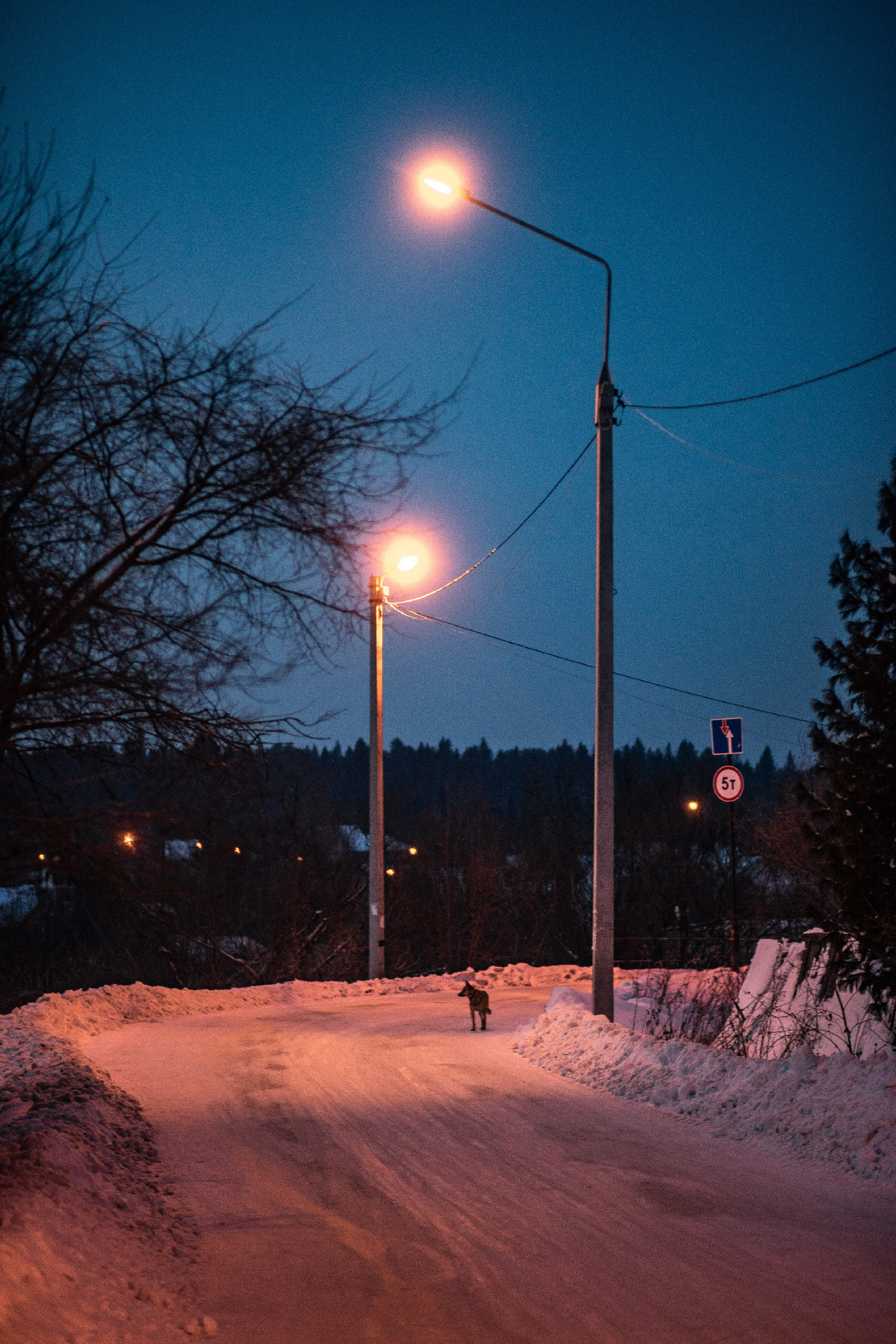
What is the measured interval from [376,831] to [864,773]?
13908mm

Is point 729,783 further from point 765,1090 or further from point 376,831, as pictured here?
point 765,1090

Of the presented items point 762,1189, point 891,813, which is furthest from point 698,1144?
point 891,813

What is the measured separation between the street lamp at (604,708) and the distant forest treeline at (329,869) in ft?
8.26

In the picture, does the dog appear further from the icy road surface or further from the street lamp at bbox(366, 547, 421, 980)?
the street lamp at bbox(366, 547, 421, 980)

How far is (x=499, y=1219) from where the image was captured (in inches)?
250

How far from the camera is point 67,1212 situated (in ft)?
18.5

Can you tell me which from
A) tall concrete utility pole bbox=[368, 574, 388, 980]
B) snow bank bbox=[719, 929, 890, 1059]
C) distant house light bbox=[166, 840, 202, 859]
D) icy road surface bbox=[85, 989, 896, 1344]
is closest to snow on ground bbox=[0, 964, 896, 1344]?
icy road surface bbox=[85, 989, 896, 1344]

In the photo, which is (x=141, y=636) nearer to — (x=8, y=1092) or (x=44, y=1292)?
(x=44, y=1292)

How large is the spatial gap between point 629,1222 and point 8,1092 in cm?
557

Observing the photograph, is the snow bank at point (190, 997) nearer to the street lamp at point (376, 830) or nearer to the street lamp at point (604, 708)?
the street lamp at point (376, 830)

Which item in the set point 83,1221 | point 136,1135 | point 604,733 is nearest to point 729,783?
point 604,733

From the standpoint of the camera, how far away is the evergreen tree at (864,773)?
10.1 metres

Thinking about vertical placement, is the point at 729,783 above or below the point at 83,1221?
above

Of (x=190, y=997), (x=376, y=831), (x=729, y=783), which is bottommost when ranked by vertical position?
(x=190, y=997)
